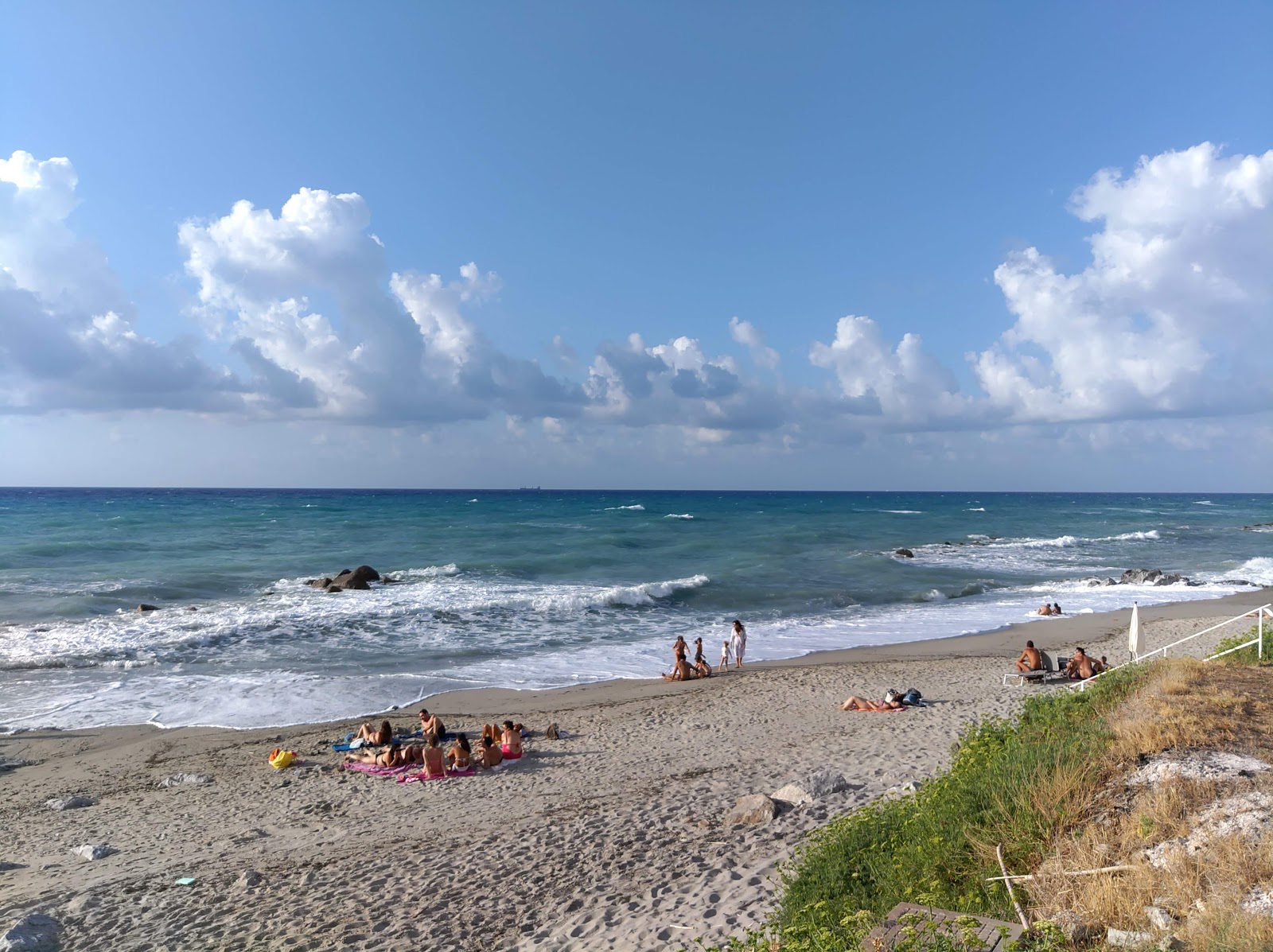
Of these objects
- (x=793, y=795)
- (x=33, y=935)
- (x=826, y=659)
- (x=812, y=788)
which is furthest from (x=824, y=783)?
(x=826, y=659)

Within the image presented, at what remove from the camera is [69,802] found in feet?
33.6

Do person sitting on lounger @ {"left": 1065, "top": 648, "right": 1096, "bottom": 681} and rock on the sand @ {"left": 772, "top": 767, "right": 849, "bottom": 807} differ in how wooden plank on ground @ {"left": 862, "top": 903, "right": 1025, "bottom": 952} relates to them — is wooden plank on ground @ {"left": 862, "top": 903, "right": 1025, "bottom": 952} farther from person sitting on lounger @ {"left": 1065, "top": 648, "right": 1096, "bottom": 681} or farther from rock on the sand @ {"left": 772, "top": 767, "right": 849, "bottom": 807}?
person sitting on lounger @ {"left": 1065, "top": 648, "right": 1096, "bottom": 681}

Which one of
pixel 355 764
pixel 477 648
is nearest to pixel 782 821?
pixel 355 764

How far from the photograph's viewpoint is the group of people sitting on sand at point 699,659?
17.5 meters

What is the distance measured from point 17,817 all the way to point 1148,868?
12368 millimetres

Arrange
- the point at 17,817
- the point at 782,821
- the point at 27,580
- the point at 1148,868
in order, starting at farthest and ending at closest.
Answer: the point at 27,580, the point at 17,817, the point at 782,821, the point at 1148,868

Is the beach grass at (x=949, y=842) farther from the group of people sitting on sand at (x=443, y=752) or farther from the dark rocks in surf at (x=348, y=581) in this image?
the dark rocks in surf at (x=348, y=581)

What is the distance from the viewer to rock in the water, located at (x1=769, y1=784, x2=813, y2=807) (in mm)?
8914

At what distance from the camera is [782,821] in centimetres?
842

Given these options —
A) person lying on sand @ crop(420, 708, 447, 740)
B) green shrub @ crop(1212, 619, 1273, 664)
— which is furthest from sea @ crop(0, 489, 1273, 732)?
green shrub @ crop(1212, 619, 1273, 664)

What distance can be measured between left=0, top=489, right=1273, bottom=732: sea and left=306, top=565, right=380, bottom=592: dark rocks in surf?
99cm

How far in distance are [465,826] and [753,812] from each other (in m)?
3.43

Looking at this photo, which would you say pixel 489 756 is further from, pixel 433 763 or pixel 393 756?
pixel 393 756

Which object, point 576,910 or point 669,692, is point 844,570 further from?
point 576,910
